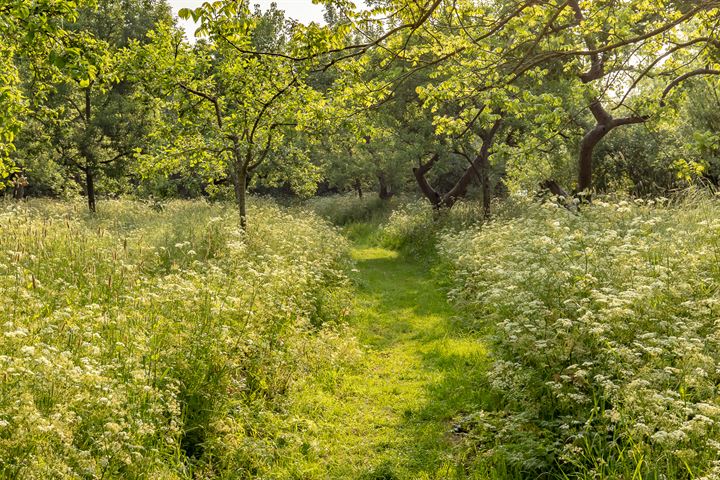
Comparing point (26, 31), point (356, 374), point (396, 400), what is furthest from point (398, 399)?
point (26, 31)

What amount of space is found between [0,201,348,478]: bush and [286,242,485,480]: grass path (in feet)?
2.00

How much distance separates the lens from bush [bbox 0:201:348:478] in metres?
3.56

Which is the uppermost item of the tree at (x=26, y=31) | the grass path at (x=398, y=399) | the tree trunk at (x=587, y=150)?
the tree at (x=26, y=31)

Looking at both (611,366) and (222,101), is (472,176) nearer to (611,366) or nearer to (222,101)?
(222,101)

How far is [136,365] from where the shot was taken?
464cm

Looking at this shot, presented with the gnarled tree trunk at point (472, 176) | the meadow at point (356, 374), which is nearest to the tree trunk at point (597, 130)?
the gnarled tree trunk at point (472, 176)

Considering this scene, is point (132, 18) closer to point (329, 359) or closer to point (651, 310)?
point (329, 359)

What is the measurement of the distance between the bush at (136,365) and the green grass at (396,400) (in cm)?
54

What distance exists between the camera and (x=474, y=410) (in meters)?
Answer: 5.98

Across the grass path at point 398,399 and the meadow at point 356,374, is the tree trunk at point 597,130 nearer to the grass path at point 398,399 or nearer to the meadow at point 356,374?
the meadow at point 356,374

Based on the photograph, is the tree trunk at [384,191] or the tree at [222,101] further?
the tree trunk at [384,191]

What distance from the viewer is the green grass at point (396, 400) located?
5039 millimetres

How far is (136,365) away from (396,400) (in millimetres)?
3458

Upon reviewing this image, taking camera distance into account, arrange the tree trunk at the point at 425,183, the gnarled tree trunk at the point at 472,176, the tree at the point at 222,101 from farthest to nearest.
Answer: the tree trunk at the point at 425,183
the gnarled tree trunk at the point at 472,176
the tree at the point at 222,101
